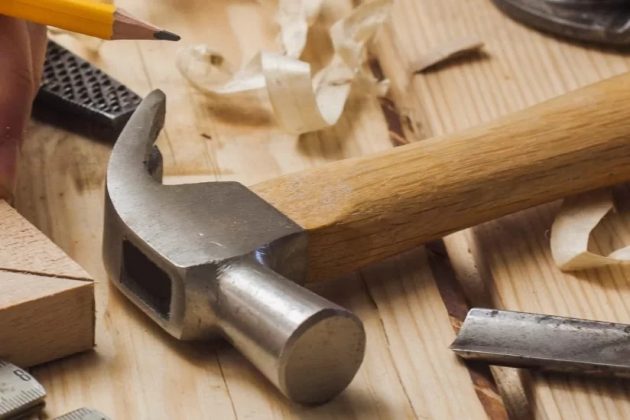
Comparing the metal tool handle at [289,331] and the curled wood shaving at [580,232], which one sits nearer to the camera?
the metal tool handle at [289,331]

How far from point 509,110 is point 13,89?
559 millimetres

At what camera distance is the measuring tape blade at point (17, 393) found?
0.86m

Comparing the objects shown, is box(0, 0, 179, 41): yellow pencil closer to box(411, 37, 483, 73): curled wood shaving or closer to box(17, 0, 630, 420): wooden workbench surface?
box(17, 0, 630, 420): wooden workbench surface

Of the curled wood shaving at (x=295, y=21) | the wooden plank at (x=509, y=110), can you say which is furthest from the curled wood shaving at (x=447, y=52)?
the curled wood shaving at (x=295, y=21)

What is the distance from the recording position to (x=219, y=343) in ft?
3.22

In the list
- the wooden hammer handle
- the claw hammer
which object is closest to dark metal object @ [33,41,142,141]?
the claw hammer

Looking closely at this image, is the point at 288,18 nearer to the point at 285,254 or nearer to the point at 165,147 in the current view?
the point at 165,147

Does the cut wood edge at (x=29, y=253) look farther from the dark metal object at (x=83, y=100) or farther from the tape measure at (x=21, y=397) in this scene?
the dark metal object at (x=83, y=100)

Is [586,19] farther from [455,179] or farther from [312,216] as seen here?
[312,216]

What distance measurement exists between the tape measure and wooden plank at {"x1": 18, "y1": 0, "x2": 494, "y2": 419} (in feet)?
0.08

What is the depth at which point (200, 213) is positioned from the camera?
96 cm

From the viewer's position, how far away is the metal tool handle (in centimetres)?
84

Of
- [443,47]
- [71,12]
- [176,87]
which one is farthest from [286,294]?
[443,47]

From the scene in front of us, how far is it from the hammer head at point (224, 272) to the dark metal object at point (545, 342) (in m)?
0.13
